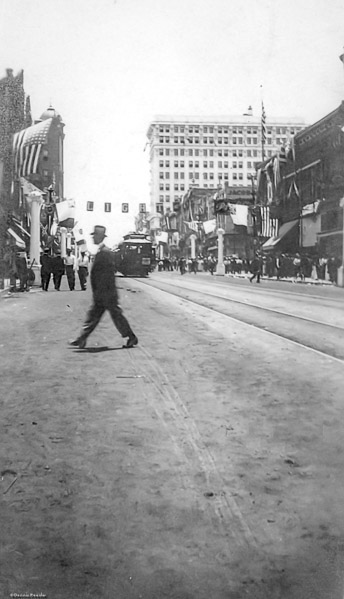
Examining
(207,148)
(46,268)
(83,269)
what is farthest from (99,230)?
(207,148)

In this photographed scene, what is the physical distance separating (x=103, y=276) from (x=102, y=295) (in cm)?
10

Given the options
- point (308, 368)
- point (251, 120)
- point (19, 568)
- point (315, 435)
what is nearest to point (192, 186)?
point (251, 120)

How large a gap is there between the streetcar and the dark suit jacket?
0.03 m

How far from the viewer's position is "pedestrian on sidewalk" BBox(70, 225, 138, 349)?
2.13 meters

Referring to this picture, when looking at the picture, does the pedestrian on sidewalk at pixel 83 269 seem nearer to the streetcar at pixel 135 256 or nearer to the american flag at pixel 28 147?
the streetcar at pixel 135 256

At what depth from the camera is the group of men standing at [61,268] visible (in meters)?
2.22

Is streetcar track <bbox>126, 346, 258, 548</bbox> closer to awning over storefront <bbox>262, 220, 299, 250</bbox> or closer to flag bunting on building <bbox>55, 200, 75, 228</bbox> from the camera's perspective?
flag bunting on building <bbox>55, 200, 75, 228</bbox>

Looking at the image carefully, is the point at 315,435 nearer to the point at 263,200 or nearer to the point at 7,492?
the point at 7,492

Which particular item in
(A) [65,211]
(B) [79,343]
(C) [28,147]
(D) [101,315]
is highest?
(C) [28,147]

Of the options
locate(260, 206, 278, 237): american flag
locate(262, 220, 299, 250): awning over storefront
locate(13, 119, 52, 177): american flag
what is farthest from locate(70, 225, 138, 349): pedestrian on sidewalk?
locate(260, 206, 278, 237): american flag

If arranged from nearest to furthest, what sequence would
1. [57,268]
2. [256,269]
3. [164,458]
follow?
[164,458], [57,268], [256,269]

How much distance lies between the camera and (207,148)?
263 centimetres

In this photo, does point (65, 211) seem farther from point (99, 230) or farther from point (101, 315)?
point (101, 315)

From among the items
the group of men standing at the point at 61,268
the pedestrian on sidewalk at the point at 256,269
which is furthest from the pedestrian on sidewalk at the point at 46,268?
the pedestrian on sidewalk at the point at 256,269
